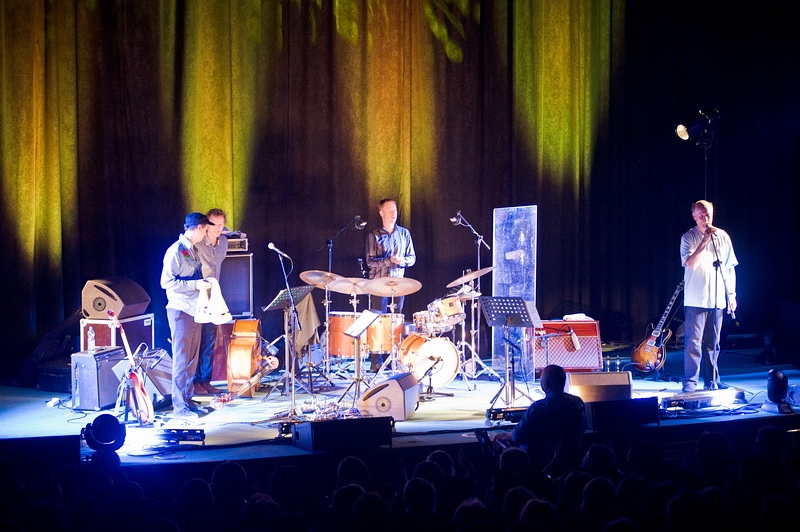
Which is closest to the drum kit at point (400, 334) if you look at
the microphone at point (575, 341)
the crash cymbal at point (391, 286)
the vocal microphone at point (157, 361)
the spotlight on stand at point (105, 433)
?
the crash cymbal at point (391, 286)

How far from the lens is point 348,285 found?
26.3ft

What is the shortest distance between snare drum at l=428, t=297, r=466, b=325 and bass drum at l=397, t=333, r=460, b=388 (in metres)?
0.32

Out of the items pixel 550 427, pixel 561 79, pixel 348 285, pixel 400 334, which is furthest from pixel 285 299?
pixel 561 79

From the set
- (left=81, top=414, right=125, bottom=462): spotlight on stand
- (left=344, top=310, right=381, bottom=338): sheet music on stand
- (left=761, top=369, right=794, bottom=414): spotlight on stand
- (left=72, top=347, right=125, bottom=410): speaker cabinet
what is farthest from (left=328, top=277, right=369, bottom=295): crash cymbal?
(left=761, top=369, right=794, bottom=414): spotlight on stand

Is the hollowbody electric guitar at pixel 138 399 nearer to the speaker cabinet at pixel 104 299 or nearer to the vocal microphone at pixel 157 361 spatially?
the vocal microphone at pixel 157 361

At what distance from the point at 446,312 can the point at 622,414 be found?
2.69 m

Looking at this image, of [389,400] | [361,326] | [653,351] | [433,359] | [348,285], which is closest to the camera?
[389,400]

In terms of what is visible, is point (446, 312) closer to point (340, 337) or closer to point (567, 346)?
point (340, 337)

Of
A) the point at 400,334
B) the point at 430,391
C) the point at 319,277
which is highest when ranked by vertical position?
the point at 319,277

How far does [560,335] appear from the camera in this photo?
9.80 m

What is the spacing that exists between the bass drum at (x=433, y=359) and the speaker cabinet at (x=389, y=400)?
997 millimetres

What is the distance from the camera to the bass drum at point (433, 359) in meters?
8.62

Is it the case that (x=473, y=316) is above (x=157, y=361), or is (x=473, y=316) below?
above

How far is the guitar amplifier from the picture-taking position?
9.72 m
